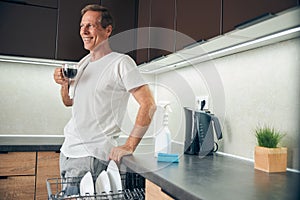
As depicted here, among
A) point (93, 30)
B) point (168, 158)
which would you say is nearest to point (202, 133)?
point (168, 158)

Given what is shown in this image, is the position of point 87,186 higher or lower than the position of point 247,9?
lower

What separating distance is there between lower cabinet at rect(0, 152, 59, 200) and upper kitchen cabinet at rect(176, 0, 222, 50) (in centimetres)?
118

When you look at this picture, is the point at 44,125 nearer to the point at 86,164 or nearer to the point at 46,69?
the point at 46,69

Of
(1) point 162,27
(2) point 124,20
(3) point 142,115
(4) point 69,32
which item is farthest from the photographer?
(2) point 124,20

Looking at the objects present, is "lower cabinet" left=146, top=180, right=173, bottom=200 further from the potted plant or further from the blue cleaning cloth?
the potted plant

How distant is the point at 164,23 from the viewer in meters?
1.79

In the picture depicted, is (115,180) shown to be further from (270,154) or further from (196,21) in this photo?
(196,21)

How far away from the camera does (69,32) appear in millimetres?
2268

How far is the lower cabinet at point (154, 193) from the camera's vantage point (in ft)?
3.25

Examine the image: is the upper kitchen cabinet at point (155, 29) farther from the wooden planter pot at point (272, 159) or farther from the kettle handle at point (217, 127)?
the wooden planter pot at point (272, 159)

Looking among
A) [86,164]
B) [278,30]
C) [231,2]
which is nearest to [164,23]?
[231,2]

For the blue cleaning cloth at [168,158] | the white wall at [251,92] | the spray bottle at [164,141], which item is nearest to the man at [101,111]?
the spray bottle at [164,141]

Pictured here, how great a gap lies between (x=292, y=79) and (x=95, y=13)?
1358mm

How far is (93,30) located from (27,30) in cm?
59
